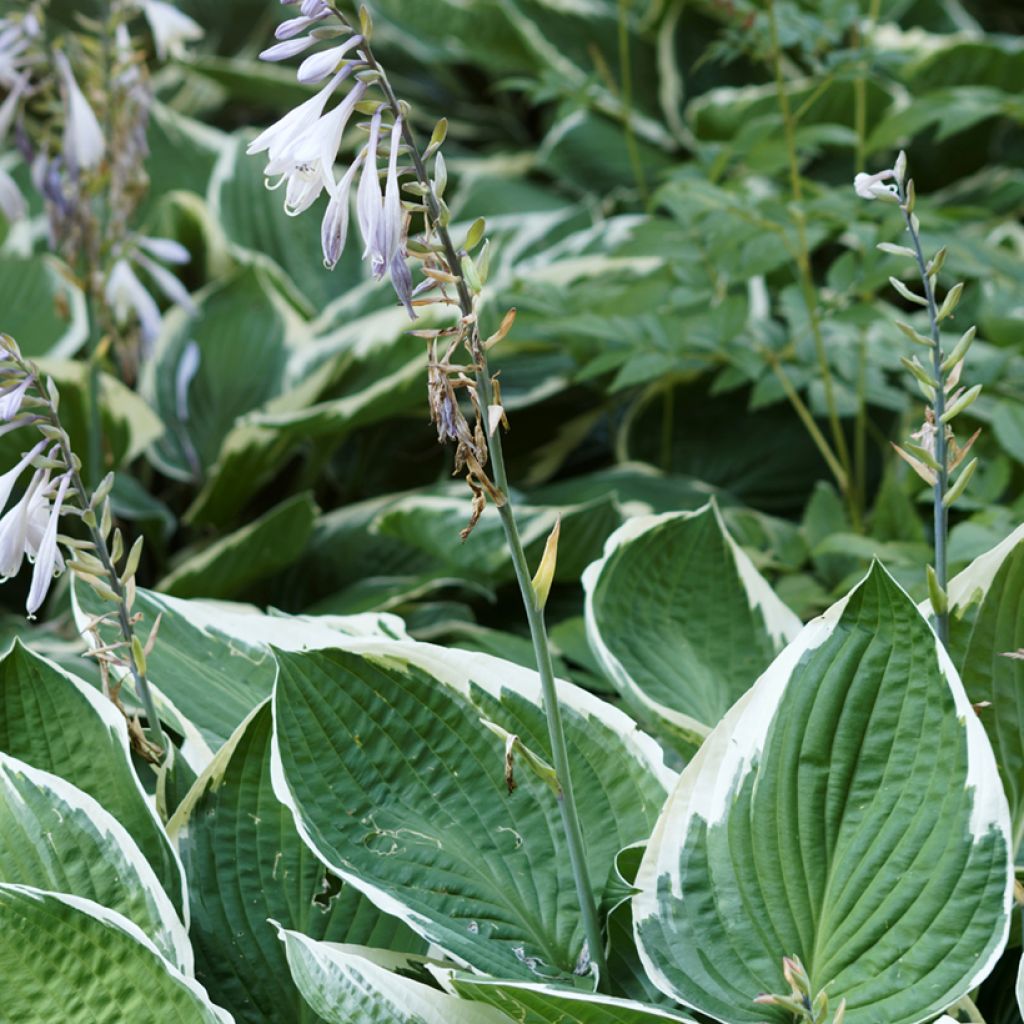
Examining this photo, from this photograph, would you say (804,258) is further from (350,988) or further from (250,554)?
(350,988)

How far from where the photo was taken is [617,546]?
110cm

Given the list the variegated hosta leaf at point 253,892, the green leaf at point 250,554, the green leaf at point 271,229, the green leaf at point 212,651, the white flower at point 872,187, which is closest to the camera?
the white flower at point 872,187

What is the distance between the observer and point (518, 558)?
68 centimetres

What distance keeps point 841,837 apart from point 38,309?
1581mm

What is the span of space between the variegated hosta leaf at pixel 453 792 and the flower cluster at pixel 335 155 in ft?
0.99

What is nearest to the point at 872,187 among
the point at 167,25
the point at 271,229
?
the point at 167,25

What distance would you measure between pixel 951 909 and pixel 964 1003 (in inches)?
3.7

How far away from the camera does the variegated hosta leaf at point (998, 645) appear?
2.84ft

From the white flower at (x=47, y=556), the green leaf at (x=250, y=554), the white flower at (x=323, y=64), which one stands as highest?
the white flower at (x=323, y=64)

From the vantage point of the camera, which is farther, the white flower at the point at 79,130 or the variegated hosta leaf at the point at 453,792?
the white flower at the point at 79,130

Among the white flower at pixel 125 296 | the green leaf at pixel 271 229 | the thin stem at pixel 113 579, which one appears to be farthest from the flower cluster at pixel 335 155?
the green leaf at pixel 271 229

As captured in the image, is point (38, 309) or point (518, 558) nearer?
point (518, 558)

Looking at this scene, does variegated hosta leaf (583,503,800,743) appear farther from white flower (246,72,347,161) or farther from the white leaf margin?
white flower (246,72,347,161)

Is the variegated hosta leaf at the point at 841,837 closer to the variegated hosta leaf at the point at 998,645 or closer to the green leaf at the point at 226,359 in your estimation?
the variegated hosta leaf at the point at 998,645
